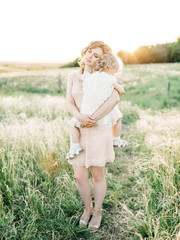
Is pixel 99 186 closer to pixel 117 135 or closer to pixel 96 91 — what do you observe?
pixel 117 135

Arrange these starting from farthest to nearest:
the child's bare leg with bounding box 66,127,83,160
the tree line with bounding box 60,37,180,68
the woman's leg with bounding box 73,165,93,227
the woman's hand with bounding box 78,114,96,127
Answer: the tree line with bounding box 60,37,180,68, the woman's leg with bounding box 73,165,93,227, the child's bare leg with bounding box 66,127,83,160, the woman's hand with bounding box 78,114,96,127

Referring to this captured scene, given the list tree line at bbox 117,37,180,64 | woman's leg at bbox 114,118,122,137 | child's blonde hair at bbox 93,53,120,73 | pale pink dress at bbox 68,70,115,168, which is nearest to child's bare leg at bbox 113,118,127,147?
woman's leg at bbox 114,118,122,137

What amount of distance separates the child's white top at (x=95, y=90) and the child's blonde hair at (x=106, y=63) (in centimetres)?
6

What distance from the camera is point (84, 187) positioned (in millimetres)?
2285

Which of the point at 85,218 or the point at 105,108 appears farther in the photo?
the point at 85,218

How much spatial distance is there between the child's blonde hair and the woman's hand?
455mm

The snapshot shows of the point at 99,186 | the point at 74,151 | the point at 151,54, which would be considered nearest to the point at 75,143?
the point at 74,151

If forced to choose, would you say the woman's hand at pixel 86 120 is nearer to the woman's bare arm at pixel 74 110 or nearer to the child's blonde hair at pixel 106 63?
the woman's bare arm at pixel 74 110

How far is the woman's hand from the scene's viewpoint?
1.95m

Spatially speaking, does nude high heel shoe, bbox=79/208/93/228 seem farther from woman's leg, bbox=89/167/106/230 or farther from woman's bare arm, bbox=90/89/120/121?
woman's bare arm, bbox=90/89/120/121

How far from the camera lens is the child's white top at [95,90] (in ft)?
6.45

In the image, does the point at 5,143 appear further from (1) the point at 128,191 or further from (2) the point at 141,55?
(2) the point at 141,55

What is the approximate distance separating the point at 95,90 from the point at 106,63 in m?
0.27

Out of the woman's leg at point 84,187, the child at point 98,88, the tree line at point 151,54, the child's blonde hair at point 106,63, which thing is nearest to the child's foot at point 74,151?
the child at point 98,88
